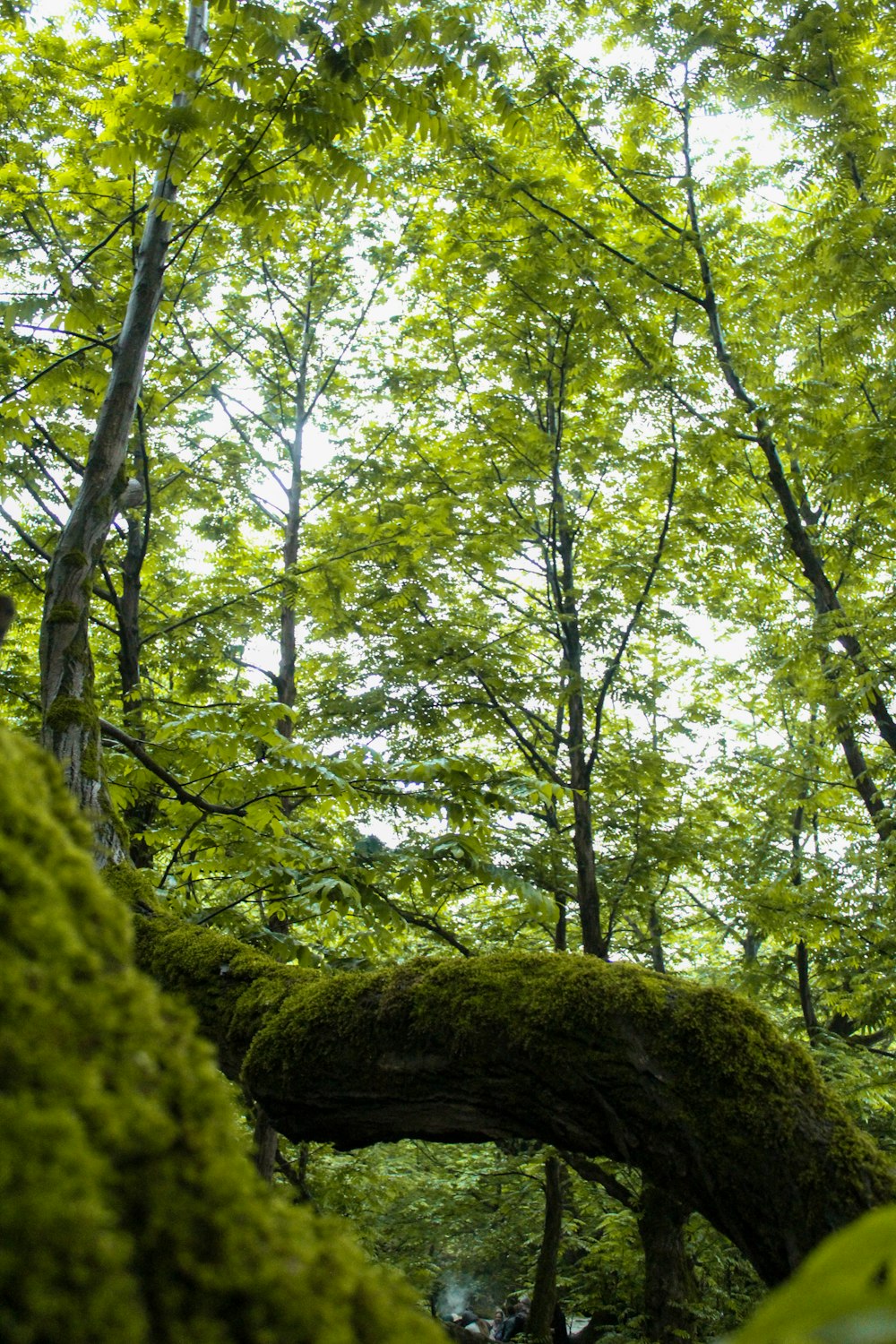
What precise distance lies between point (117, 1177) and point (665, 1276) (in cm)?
809

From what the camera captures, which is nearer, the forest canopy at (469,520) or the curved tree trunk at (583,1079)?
the curved tree trunk at (583,1079)

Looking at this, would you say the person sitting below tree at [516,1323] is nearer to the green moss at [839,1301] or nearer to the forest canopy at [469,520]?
the forest canopy at [469,520]

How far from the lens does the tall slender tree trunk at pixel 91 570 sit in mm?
3646

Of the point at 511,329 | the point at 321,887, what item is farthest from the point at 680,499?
the point at 321,887

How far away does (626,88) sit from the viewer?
734 centimetres

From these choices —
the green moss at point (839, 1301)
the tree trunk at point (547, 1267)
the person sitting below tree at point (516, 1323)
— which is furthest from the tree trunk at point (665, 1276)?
the green moss at point (839, 1301)

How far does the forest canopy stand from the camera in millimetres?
3826

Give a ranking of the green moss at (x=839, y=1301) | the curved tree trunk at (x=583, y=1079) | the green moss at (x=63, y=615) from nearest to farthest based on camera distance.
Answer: the green moss at (x=839, y=1301) < the curved tree trunk at (x=583, y=1079) < the green moss at (x=63, y=615)

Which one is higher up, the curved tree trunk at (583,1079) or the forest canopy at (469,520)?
the forest canopy at (469,520)

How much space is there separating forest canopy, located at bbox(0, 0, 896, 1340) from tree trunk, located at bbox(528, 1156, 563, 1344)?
5cm

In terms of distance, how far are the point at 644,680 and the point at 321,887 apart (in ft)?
19.0

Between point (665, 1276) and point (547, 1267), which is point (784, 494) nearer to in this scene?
point (665, 1276)

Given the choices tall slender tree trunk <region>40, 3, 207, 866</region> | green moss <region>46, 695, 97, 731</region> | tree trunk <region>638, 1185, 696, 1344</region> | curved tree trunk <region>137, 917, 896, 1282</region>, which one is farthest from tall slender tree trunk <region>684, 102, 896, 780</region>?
green moss <region>46, 695, 97, 731</region>

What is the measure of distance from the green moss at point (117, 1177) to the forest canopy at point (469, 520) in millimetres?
1896
